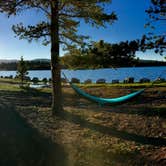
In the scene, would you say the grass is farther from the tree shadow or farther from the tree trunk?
the tree trunk

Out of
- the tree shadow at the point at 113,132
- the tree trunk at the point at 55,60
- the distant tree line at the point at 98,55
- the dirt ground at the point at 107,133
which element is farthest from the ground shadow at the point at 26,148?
the distant tree line at the point at 98,55

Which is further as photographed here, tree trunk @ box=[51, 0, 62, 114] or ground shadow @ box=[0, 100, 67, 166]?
tree trunk @ box=[51, 0, 62, 114]

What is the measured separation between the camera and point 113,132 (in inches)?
301

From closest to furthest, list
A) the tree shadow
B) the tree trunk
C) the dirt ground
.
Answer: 1. the dirt ground
2. the tree shadow
3. the tree trunk

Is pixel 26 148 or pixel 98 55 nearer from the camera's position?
pixel 26 148

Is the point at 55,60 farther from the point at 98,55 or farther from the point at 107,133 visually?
the point at 107,133

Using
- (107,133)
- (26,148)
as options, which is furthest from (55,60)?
(26,148)

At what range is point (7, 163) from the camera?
5.53 metres

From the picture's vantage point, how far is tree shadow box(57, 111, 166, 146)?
21.6 feet

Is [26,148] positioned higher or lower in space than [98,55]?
lower

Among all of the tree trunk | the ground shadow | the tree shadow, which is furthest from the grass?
the tree trunk

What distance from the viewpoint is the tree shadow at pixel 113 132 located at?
6.60 meters

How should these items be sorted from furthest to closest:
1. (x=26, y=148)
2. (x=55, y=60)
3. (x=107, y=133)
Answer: (x=55, y=60) → (x=107, y=133) → (x=26, y=148)

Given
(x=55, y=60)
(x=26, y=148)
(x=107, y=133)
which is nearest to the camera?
(x=26, y=148)
